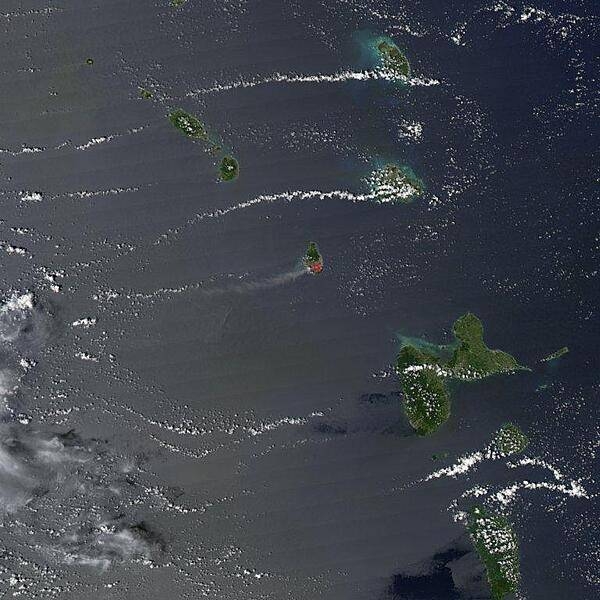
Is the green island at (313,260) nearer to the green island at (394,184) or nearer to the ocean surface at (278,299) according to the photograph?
the ocean surface at (278,299)

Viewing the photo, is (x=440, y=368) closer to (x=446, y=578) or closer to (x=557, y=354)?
(x=557, y=354)

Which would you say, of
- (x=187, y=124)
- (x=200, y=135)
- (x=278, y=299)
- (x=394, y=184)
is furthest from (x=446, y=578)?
(x=187, y=124)

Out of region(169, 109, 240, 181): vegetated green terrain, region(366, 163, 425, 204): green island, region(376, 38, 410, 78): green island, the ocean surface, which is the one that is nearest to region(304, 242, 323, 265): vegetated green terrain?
the ocean surface

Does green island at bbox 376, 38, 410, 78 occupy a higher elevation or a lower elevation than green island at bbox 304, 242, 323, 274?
higher

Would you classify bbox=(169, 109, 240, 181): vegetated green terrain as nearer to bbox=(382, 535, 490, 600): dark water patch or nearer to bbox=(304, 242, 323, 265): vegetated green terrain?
bbox=(304, 242, 323, 265): vegetated green terrain

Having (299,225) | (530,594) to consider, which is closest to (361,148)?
(299,225)

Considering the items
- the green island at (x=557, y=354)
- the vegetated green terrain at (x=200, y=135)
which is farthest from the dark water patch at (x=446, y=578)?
the vegetated green terrain at (x=200, y=135)
